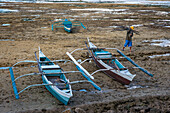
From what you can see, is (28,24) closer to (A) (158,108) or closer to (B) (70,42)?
(B) (70,42)

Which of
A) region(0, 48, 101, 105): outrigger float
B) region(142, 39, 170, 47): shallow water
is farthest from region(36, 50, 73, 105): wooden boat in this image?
region(142, 39, 170, 47): shallow water

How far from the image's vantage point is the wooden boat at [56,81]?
6.74 metres

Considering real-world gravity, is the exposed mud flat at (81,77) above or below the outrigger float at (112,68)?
below

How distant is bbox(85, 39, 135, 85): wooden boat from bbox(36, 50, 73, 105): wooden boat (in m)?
2.16

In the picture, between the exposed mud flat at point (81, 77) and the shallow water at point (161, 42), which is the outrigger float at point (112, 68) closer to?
the exposed mud flat at point (81, 77)

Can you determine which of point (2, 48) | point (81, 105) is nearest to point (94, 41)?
point (2, 48)

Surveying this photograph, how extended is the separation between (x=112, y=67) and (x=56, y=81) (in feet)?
9.41

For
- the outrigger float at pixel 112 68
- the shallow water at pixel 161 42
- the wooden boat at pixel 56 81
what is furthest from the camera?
the shallow water at pixel 161 42

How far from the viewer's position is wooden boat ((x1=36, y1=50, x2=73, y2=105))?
6.74 meters

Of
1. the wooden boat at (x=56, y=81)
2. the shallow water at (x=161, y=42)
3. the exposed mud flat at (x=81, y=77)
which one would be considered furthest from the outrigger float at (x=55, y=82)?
the shallow water at (x=161, y=42)

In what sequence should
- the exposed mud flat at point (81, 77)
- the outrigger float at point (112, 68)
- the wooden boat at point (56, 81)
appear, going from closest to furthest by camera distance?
the wooden boat at point (56, 81) < the exposed mud flat at point (81, 77) < the outrigger float at point (112, 68)

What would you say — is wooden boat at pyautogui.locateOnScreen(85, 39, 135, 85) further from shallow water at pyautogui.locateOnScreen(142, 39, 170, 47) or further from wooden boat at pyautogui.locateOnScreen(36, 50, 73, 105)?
shallow water at pyautogui.locateOnScreen(142, 39, 170, 47)

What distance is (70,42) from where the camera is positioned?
14.4 m

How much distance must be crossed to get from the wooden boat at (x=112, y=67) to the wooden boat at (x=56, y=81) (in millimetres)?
2159
